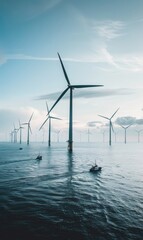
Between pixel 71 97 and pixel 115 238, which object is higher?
pixel 71 97

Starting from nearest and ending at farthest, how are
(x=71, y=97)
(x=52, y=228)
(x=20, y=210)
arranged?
(x=52, y=228) → (x=20, y=210) → (x=71, y=97)

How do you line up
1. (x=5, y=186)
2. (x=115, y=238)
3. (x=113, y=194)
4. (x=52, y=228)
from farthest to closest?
(x=5, y=186), (x=113, y=194), (x=52, y=228), (x=115, y=238)

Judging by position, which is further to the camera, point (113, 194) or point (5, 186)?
point (5, 186)

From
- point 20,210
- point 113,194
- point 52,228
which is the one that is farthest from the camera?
point 113,194

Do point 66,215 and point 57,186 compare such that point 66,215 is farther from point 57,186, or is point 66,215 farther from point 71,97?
point 71,97

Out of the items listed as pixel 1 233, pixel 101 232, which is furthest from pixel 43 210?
pixel 101 232

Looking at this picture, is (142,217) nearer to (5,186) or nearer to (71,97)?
(5,186)

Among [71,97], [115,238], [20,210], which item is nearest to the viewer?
[115,238]

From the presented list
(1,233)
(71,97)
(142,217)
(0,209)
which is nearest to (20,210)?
(0,209)

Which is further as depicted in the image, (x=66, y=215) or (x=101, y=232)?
(x=66, y=215)
